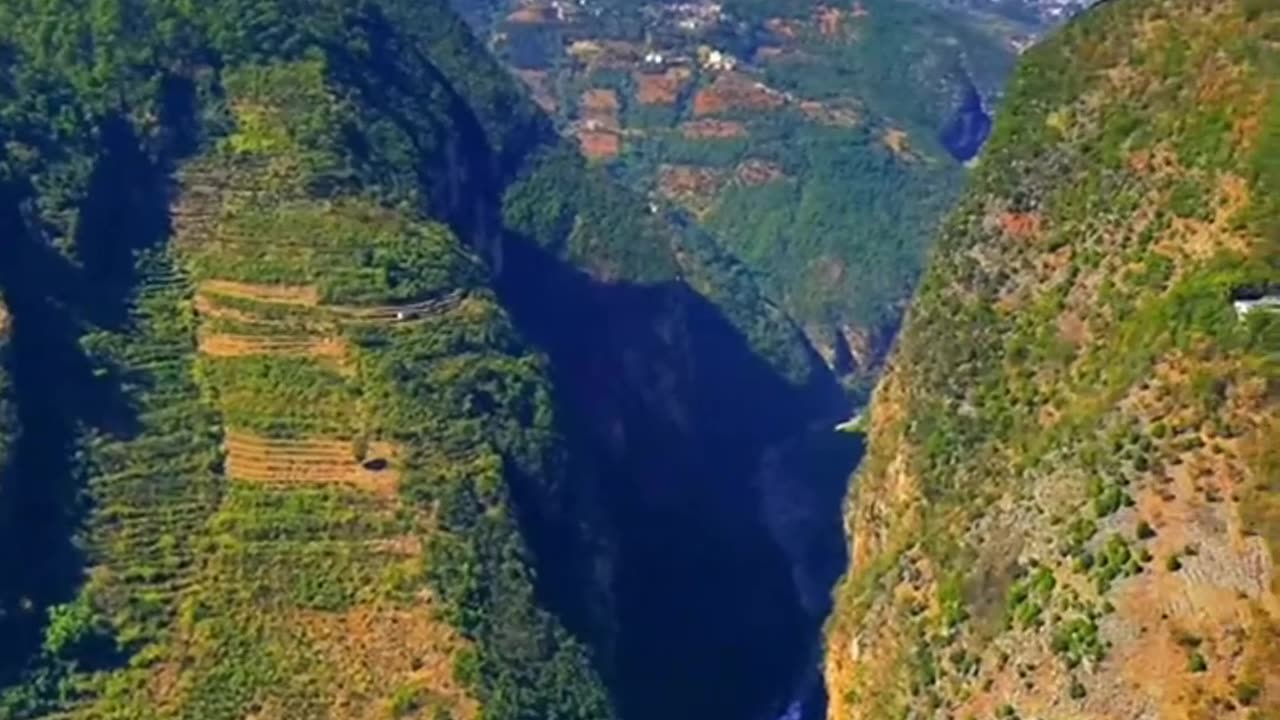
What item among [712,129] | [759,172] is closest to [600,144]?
[712,129]

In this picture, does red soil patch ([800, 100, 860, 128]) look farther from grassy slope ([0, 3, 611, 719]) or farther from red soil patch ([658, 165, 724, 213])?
grassy slope ([0, 3, 611, 719])

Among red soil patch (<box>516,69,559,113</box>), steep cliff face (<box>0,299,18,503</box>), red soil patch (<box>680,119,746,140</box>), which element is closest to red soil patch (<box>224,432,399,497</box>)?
steep cliff face (<box>0,299,18,503</box>)

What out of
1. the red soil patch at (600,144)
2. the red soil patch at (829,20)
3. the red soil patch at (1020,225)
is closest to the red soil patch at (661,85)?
the red soil patch at (600,144)

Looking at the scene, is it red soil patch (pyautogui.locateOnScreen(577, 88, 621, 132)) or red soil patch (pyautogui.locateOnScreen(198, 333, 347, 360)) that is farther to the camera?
red soil patch (pyautogui.locateOnScreen(577, 88, 621, 132))

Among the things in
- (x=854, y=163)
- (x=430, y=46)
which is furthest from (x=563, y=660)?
(x=854, y=163)

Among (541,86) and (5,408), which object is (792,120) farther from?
(5,408)

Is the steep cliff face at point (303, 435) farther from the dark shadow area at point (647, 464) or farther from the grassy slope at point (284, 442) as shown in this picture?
the dark shadow area at point (647, 464)

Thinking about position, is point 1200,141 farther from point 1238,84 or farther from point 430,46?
point 430,46
